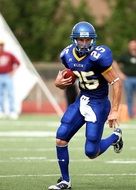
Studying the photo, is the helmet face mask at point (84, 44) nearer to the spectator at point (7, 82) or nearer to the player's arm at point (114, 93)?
the player's arm at point (114, 93)

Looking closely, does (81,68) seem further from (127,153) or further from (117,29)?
(117,29)

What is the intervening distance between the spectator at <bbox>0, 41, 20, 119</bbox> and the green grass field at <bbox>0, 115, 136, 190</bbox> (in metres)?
3.10

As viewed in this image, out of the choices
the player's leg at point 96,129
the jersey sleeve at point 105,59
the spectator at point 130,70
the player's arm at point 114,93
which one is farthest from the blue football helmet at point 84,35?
the spectator at point 130,70

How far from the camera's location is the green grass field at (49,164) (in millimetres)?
8445

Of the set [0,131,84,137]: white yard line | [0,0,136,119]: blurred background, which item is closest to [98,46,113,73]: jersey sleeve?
[0,131,84,137]: white yard line

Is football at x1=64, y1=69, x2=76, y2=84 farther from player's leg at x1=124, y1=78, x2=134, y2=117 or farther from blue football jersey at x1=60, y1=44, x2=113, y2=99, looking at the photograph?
player's leg at x1=124, y1=78, x2=134, y2=117

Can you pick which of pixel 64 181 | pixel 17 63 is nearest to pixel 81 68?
pixel 64 181

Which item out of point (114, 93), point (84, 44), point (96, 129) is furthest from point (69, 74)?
point (96, 129)

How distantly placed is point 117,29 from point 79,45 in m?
18.4

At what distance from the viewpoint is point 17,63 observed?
60.0ft

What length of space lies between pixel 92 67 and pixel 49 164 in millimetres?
2194

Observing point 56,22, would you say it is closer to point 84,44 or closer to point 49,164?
point 49,164

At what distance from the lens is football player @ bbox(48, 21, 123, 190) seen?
8.15 meters

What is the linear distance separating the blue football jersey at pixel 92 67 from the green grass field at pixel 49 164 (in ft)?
2.97
